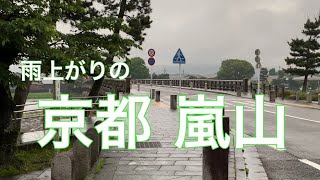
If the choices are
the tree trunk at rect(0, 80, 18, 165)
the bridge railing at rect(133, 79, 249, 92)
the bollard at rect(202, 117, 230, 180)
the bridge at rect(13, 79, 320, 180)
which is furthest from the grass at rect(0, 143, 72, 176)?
the bridge railing at rect(133, 79, 249, 92)

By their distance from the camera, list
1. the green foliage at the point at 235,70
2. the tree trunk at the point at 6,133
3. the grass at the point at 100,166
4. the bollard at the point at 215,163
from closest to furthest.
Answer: the bollard at the point at 215,163 < the grass at the point at 100,166 < the tree trunk at the point at 6,133 < the green foliage at the point at 235,70

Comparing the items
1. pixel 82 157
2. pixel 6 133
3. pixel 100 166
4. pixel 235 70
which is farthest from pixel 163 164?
pixel 235 70

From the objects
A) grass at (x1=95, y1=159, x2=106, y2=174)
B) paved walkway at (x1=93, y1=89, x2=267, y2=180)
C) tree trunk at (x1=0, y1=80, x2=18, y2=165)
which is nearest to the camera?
paved walkway at (x1=93, y1=89, x2=267, y2=180)

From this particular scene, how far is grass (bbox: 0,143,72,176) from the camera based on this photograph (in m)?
7.36

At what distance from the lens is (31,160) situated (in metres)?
8.40

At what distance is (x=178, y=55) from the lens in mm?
23609

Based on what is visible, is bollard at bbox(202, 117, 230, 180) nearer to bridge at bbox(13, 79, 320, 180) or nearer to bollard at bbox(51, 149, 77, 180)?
bridge at bbox(13, 79, 320, 180)

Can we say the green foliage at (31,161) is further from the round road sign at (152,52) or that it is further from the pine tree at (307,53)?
the pine tree at (307,53)

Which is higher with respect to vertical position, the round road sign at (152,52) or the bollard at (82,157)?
the round road sign at (152,52)

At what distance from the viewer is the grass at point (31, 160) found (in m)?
7.36

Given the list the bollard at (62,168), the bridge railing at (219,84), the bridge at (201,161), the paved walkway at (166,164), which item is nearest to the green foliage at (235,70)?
the bridge railing at (219,84)

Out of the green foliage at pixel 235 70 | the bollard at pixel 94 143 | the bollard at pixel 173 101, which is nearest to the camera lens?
the bollard at pixel 94 143

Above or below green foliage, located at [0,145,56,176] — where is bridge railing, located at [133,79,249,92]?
above

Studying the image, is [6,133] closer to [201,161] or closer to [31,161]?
[31,161]
